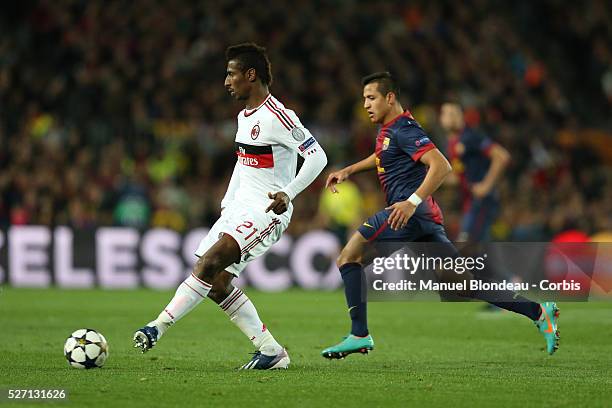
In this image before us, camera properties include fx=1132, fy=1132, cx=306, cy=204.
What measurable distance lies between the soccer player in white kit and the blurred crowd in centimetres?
892

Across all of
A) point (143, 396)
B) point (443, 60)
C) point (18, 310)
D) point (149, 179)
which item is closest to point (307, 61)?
point (443, 60)

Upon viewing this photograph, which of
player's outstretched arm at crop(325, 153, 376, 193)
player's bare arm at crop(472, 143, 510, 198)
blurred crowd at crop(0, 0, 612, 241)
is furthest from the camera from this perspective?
blurred crowd at crop(0, 0, 612, 241)

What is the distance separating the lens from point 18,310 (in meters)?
13.1

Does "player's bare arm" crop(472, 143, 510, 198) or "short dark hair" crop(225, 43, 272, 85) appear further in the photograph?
"player's bare arm" crop(472, 143, 510, 198)

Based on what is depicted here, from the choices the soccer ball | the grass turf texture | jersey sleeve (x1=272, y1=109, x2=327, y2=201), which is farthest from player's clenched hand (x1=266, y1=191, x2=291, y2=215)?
the soccer ball

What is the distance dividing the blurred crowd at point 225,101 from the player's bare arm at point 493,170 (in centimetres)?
378

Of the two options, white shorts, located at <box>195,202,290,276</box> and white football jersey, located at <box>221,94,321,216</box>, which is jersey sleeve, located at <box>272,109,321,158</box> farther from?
white shorts, located at <box>195,202,290,276</box>

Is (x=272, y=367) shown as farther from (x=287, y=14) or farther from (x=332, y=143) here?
(x=287, y=14)

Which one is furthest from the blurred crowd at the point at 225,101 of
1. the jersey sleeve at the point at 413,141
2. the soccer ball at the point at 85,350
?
the soccer ball at the point at 85,350

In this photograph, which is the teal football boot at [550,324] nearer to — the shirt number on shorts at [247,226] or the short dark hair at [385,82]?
the short dark hair at [385,82]

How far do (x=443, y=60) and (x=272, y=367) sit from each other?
1425 centimetres

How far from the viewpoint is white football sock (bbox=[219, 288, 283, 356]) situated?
7945 millimetres

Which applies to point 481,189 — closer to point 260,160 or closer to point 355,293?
point 355,293

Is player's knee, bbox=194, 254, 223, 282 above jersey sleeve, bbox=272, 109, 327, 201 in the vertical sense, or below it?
below
